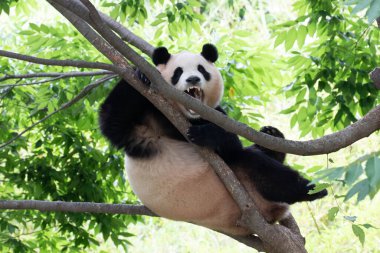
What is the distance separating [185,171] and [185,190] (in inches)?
4.7

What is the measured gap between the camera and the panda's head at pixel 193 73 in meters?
3.73

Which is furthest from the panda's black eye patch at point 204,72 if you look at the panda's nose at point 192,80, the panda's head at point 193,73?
the panda's nose at point 192,80

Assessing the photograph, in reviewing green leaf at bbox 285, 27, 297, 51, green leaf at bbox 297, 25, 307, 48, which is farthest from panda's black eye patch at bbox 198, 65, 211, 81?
green leaf at bbox 297, 25, 307, 48

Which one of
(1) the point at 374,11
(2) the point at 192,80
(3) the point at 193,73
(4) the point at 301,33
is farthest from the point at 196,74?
(1) the point at 374,11

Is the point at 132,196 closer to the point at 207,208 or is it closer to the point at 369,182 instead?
the point at 207,208

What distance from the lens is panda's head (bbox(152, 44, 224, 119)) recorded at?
373cm

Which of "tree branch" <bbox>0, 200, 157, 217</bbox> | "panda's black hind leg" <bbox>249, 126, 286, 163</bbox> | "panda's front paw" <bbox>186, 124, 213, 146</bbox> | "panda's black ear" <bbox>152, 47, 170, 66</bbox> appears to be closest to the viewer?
"panda's front paw" <bbox>186, 124, 213, 146</bbox>

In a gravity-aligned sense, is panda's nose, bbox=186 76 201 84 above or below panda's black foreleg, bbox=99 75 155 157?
above

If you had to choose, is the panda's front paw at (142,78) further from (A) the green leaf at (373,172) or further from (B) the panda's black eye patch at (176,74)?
(A) the green leaf at (373,172)

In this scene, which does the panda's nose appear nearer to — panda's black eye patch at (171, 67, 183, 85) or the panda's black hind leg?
panda's black eye patch at (171, 67, 183, 85)

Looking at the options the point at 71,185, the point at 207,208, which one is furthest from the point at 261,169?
the point at 71,185

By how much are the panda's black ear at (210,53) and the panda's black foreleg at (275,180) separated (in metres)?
0.92

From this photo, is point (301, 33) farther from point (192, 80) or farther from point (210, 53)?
point (192, 80)

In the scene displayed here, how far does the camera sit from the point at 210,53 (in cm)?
428
